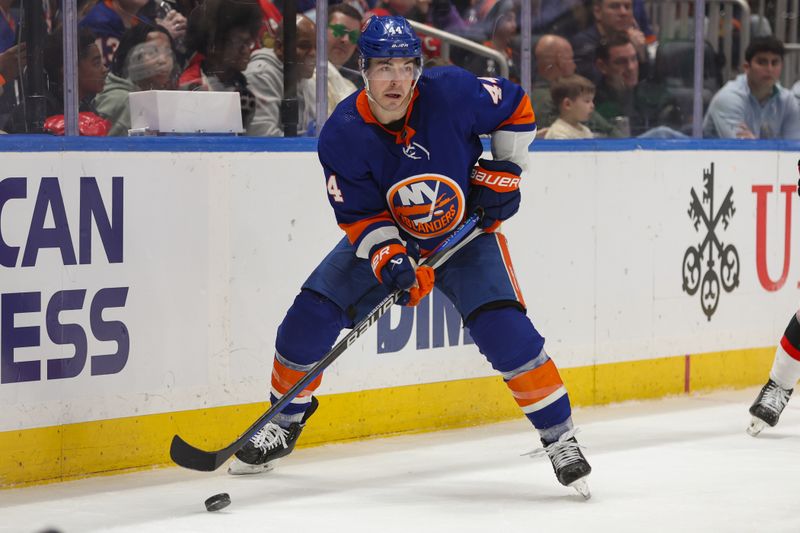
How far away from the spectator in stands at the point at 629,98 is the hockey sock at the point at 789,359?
1065 mm

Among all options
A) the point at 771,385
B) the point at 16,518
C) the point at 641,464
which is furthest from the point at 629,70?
the point at 16,518

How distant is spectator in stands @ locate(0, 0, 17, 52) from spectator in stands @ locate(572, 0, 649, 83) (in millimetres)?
2115

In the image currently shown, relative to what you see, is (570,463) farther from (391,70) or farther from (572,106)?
(572,106)

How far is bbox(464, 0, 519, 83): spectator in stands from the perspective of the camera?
4754 millimetres

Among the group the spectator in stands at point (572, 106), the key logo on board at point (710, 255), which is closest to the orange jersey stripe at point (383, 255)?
the spectator in stands at point (572, 106)

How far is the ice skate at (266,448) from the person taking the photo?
3.71 m

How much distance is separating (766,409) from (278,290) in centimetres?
154

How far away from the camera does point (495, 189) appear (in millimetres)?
3475

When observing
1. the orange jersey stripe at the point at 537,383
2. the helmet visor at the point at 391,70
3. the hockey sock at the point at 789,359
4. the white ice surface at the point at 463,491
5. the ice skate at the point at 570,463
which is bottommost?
the white ice surface at the point at 463,491

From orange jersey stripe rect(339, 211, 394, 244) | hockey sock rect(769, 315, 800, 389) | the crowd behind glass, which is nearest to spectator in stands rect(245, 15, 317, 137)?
the crowd behind glass

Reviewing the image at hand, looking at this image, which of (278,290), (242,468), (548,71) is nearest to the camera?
(242,468)

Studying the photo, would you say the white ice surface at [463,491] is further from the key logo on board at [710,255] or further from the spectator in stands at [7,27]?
the spectator in stands at [7,27]

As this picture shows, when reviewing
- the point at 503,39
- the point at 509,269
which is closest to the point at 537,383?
the point at 509,269

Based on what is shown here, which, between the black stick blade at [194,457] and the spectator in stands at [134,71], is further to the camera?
the spectator in stands at [134,71]
